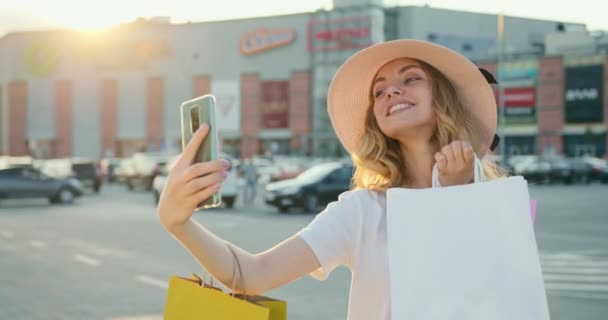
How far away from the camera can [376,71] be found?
2.70 metres

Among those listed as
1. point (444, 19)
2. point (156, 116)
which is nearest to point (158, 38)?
point (156, 116)

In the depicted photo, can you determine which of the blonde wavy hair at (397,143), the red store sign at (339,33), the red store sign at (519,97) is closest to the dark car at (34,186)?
the blonde wavy hair at (397,143)

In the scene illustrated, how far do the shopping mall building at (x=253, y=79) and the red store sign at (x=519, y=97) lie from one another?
79 millimetres

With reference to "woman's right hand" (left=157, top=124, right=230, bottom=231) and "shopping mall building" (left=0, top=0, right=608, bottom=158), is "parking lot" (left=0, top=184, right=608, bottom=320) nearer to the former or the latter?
"woman's right hand" (left=157, top=124, right=230, bottom=231)

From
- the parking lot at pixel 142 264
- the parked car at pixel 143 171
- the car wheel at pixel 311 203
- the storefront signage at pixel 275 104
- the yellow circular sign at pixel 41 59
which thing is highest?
the yellow circular sign at pixel 41 59

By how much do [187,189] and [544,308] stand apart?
0.88 m

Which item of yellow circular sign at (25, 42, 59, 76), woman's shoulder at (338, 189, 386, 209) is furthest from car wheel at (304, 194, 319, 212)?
yellow circular sign at (25, 42, 59, 76)

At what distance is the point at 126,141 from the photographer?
265ft

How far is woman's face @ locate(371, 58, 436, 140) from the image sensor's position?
2520 millimetres

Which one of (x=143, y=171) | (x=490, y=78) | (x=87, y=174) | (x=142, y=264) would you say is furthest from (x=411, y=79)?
(x=143, y=171)

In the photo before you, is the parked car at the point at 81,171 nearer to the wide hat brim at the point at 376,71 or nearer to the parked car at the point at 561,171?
the parked car at the point at 561,171

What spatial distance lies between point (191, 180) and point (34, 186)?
28903 mm

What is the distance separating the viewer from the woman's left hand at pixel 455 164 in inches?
86.9

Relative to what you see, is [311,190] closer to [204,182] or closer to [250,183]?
[250,183]
